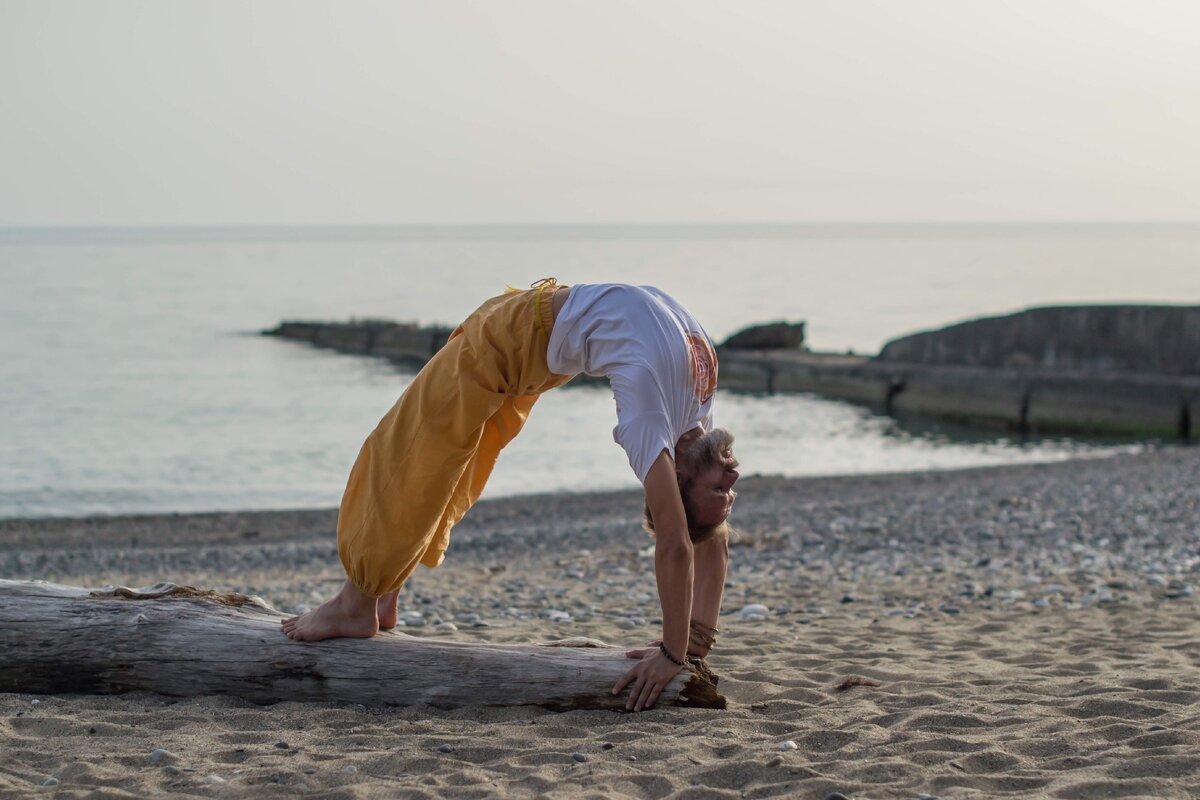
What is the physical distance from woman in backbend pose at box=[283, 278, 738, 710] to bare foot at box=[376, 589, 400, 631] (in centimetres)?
22

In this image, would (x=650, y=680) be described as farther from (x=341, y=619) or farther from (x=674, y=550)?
(x=341, y=619)

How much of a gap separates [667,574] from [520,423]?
95cm

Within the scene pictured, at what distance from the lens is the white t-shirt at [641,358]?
3787 mm

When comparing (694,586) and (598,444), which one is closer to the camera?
(694,586)

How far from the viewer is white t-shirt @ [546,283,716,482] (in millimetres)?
3787

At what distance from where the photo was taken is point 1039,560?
8289 mm

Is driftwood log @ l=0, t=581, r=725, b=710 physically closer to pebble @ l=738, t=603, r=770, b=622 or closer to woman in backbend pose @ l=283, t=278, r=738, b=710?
woman in backbend pose @ l=283, t=278, r=738, b=710

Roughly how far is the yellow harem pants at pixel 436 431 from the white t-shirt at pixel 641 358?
0.12m

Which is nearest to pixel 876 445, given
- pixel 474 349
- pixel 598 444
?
pixel 598 444

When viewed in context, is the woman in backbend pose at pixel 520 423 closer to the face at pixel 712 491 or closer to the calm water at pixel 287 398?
the face at pixel 712 491

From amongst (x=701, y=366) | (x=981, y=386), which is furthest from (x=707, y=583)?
(x=981, y=386)

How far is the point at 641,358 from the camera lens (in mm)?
3828

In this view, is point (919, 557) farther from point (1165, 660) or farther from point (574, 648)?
point (574, 648)

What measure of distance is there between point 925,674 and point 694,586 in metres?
1.16
